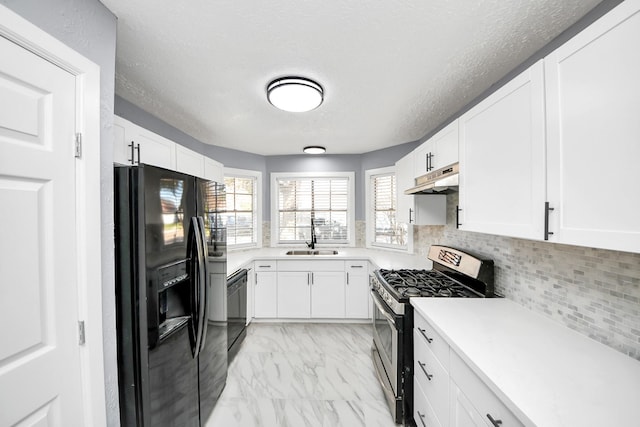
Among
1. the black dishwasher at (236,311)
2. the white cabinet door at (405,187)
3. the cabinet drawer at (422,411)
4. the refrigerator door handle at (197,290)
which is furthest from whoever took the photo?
the white cabinet door at (405,187)

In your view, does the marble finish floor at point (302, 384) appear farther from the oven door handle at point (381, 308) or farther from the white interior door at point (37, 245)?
the white interior door at point (37, 245)

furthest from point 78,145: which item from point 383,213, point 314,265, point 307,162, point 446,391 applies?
point 383,213

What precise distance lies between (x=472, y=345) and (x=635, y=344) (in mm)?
588

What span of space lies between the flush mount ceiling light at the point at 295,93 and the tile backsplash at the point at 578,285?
5.64ft

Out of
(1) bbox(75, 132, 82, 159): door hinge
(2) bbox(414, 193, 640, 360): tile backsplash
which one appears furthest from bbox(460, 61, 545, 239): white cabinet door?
(1) bbox(75, 132, 82, 159): door hinge

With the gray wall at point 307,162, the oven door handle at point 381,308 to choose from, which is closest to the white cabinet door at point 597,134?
the oven door handle at point 381,308

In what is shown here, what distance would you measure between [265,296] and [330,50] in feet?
9.86

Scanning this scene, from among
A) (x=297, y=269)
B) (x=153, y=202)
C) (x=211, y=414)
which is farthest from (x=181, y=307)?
(x=297, y=269)

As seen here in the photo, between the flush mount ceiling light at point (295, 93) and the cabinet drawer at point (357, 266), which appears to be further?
the cabinet drawer at point (357, 266)

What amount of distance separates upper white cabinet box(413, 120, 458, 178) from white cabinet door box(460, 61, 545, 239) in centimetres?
13

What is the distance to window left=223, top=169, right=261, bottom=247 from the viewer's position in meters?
3.76

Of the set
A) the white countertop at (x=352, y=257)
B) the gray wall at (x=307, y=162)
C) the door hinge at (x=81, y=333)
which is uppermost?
the gray wall at (x=307, y=162)

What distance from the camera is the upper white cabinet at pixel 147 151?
1.58 m

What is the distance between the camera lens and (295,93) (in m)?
1.82
